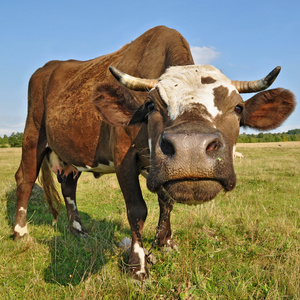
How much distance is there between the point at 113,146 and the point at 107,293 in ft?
5.68

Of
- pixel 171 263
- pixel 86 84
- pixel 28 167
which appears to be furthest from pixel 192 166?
pixel 28 167

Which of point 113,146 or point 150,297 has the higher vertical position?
point 113,146

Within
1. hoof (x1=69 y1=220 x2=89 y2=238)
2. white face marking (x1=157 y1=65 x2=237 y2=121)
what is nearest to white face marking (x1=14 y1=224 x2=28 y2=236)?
hoof (x1=69 y1=220 x2=89 y2=238)

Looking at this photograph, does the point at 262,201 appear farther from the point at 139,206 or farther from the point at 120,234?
the point at 139,206

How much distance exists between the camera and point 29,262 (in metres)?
3.95

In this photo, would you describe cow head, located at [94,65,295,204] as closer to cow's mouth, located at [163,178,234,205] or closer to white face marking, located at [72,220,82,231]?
cow's mouth, located at [163,178,234,205]

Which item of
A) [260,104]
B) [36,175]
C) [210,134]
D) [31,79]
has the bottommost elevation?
[36,175]

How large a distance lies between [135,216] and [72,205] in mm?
2779

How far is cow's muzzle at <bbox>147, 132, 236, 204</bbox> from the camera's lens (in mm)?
2125

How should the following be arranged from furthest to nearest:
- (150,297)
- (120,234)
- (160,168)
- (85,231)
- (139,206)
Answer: (85,231) < (120,234) < (139,206) < (150,297) < (160,168)

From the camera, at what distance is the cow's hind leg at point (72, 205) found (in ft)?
18.6

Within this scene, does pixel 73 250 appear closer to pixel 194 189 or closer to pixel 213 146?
pixel 194 189

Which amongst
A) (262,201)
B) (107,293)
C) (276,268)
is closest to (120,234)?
(107,293)

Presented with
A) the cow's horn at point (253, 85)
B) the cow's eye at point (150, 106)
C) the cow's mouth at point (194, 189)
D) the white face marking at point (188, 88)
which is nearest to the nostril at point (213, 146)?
the cow's mouth at point (194, 189)
